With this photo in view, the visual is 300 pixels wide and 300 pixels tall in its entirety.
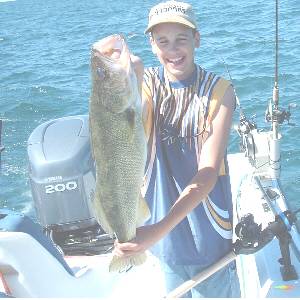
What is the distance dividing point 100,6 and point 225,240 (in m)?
36.3

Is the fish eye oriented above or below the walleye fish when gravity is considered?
above

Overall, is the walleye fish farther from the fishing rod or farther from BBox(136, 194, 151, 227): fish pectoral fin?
the fishing rod

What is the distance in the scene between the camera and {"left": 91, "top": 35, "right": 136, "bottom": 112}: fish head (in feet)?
7.11

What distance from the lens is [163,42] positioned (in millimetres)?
2719

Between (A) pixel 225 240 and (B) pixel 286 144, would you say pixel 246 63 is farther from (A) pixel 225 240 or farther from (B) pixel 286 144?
(A) pixel 225 240

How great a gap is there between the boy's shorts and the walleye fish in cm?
77

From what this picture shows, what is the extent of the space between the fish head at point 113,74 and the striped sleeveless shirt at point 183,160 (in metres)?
0.63

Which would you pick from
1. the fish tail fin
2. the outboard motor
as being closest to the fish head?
the fish tail fin

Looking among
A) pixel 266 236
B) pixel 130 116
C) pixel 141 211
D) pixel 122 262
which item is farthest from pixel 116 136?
pixel 266 236

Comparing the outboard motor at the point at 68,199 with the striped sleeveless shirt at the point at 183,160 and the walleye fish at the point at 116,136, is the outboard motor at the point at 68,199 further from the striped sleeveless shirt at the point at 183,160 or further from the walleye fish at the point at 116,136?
the walleye fish at the point at 116,136

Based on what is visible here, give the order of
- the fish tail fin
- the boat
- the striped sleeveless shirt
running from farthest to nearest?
the boat, the striped sleeveless shirt, the fish tail fin

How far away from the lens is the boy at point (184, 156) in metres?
2.65

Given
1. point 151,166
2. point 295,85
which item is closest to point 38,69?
point 295,85

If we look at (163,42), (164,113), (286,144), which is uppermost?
(163,42)
